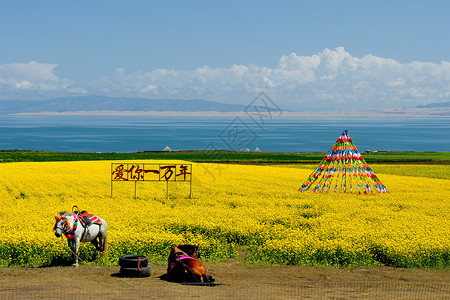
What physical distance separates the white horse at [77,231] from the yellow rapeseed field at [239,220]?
698 millimetres

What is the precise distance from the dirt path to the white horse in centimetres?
89

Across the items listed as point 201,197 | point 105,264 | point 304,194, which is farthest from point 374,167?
point 105,264

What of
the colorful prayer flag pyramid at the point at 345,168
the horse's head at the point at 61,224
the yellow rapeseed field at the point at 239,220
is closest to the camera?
the horse's head at the point at 61,224

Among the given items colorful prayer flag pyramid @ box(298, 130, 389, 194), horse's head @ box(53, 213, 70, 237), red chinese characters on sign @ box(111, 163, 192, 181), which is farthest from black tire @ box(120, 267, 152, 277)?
colorful prayer flag pyramid @ box(298, 130, 389, 194)

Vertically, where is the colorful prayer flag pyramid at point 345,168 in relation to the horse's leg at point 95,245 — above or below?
above

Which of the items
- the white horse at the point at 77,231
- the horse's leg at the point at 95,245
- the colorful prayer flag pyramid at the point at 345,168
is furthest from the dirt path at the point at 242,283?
the colorful prayer flag pyramid at the point at 345,168

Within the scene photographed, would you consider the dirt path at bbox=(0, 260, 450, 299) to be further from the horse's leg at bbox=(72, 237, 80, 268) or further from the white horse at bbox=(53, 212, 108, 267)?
the white horse at bbox=(53, 212, 108, 267)

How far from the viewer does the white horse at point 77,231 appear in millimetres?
18125

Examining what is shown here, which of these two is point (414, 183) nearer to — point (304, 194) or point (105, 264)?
point (304, 194)

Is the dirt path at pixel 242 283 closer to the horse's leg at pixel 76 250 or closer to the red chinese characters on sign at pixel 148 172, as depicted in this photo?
the horse's leg at pixel 76 250

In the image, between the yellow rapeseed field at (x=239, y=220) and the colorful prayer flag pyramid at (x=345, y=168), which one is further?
the colorful prayer flag pyramid at (x=345, y=168)

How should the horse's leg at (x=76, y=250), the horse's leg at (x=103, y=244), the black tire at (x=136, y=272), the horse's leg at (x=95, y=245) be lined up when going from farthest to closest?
the horse's leg at (x=95, y=245)
the horse's leg at (x=103, y=244)
the horse's leg at (x=76, y=250)
the black tire at (x=136, y=272)

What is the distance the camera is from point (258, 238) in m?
22.8

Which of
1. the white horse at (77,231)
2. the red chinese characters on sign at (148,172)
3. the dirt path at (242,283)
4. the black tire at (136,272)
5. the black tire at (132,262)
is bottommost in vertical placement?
the dirt path at (242,283)
